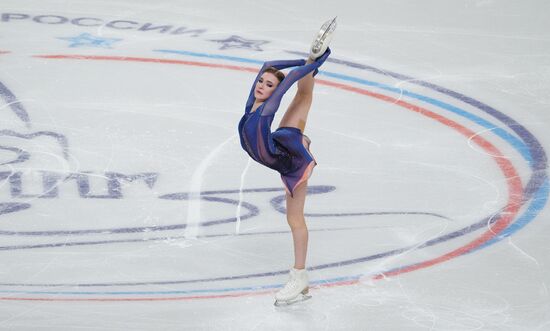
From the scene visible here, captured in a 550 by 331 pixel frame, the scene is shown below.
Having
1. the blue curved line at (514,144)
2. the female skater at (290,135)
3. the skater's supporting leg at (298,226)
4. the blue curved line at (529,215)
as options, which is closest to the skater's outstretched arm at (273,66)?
the female skater at (290,135)

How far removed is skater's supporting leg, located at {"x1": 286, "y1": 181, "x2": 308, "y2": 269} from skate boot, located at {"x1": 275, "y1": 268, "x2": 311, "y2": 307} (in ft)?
0.15

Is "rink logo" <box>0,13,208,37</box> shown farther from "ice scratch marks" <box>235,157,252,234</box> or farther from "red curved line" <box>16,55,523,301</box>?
"ice scratch marks" <box>235,157,252,234</box>

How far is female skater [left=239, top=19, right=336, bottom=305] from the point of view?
552cm

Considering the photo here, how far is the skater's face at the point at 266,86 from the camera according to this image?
5.62 meters

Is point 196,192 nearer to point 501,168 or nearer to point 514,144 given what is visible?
point 501,168

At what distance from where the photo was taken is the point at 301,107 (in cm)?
580

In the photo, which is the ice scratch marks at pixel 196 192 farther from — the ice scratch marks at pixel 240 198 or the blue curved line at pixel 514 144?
the blue curved line at pixel 514 144

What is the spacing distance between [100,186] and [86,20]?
380cm

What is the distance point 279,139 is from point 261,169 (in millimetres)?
1757

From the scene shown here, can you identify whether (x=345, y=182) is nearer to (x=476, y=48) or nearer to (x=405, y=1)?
(x=476, y=48)

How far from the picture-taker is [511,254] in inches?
244

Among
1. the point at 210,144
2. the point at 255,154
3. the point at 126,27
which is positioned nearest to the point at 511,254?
the point at 255,154

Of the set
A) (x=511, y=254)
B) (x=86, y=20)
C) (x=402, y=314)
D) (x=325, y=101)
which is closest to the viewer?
(x=402, y=314)

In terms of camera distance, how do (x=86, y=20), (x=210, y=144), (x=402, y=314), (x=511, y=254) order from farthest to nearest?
(x=86, y=20)
(x=210, y=144)
(x=511, y=254)
(x=402, y=314)
